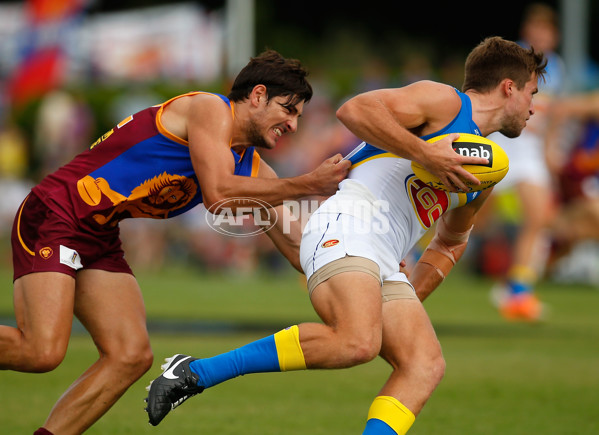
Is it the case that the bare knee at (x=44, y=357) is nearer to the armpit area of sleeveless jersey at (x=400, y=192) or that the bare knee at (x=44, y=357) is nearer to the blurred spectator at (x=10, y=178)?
the armpit area of sleeveless jersey at (x=400, y=192)

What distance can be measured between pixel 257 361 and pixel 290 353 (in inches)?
6.5

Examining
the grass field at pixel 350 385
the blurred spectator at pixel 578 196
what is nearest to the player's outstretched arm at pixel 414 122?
the grass field at pixel 350 385

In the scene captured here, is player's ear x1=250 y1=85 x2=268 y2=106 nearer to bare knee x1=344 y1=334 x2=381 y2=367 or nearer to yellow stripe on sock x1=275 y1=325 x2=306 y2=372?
yellow stripe on sock x1=275 y1=325 x2=306 y2=372

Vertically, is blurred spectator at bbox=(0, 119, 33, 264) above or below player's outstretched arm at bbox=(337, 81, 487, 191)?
below

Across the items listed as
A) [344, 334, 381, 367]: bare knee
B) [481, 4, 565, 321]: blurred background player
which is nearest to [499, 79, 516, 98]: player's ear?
[344, 334, 381, 367]: bare knee

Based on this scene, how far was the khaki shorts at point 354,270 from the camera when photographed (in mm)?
4512

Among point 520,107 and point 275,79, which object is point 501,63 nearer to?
point 520,107

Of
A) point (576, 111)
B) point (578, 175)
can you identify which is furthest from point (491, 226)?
point (576, 111)

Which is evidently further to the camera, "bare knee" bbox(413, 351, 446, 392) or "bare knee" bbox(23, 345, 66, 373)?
"bare knee" bbox(23, 345, 66, 373)

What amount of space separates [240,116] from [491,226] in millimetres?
11432

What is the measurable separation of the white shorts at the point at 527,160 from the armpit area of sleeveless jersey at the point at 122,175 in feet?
20.1

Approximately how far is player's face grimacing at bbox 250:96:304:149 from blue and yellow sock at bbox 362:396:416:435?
1.57 m

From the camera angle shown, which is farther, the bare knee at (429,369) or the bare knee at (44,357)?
the bare knee at (44,357)

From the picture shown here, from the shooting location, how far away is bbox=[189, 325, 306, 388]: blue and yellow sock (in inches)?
173
